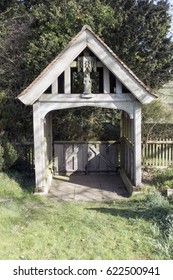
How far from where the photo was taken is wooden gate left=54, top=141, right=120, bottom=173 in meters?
11.9

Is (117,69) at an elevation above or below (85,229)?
above

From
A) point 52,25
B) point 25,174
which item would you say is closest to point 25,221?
point 25,174

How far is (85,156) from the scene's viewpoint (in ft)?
39.2

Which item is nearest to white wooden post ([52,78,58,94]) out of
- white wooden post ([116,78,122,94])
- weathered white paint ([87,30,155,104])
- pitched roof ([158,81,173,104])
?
weathered white paint ([87,30,155,104])

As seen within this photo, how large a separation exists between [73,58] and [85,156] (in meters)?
4.67

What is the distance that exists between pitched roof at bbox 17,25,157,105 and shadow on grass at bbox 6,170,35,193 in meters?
2.66

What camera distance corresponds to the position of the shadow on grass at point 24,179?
30.1 feet

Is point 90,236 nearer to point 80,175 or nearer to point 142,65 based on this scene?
point 80,175

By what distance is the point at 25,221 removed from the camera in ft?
20.9

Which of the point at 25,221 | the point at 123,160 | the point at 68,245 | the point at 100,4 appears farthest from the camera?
the point at 100,4

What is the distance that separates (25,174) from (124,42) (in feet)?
23.0

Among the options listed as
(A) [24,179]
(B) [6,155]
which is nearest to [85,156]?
(A) [24,179]

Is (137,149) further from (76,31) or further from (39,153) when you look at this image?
(76,31)

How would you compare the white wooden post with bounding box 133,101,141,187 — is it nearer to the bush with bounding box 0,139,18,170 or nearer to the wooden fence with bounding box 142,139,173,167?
the wooden fence with bounding box 142,139,173,167
